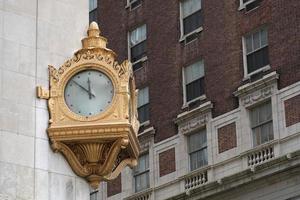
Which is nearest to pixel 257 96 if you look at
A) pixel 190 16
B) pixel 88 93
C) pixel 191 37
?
pixel 191 37

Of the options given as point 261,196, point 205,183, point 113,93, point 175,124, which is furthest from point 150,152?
point 113,93

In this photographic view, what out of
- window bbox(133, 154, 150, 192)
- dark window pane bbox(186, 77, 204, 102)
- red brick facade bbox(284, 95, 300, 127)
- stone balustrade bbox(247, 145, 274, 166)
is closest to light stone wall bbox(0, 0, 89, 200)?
red brick facade bbox(284, 95, 300, 127)

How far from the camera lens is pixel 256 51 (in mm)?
42375

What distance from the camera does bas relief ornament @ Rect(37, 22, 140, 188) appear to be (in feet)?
38.9

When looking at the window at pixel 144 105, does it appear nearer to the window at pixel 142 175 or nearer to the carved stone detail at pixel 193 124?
the window at pixel 142 175

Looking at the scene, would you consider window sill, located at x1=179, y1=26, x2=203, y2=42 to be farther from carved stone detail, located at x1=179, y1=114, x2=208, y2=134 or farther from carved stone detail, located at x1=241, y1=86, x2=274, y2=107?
carved stone detail, located at x1=241, y1=86, x2=274, y2=107

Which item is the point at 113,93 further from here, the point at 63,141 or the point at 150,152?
the point at 150,152

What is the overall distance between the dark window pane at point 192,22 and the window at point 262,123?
6254mm

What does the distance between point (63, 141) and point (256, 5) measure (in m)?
31.8

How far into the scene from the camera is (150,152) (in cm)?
4688

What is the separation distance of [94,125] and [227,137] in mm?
31189

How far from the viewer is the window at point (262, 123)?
4084 cm

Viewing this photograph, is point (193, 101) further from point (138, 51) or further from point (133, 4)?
point (133, 4)

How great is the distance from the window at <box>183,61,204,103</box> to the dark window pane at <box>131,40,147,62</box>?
12.6 feet
